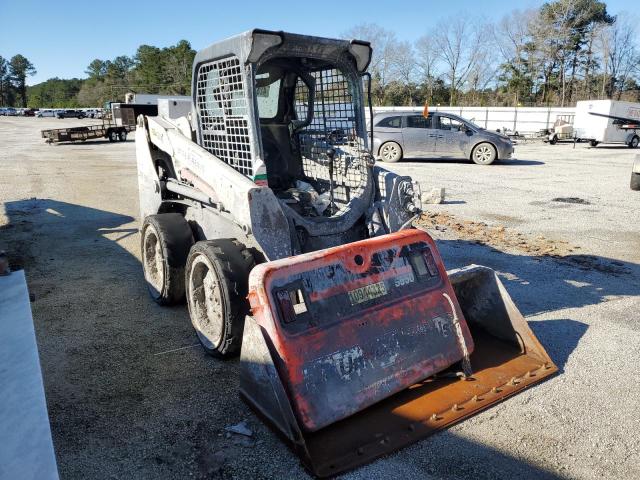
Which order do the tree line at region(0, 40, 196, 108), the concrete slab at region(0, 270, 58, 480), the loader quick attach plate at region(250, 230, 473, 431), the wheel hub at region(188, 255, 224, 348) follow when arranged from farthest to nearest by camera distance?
1. the tree line at region(0, 40, 196, 108)
2. the wheel hub at region(188, 255, 224, 348)
3. the loader quick attach plate at region(250, 230, 473, 431)
4. the concrete slab at region(0, 270, 58, 480)

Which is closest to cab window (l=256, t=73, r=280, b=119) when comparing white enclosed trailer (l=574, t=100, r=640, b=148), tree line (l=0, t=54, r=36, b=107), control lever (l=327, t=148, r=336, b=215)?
control lever (l=327, t=148, r=336, b=215)

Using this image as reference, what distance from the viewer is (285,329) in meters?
3.07

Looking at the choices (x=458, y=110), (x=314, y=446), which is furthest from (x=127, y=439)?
(x=458, y=110)

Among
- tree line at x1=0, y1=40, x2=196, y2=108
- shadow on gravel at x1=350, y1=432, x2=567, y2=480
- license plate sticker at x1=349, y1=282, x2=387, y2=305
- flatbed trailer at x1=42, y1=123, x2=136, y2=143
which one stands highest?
tree line at x1=0, y1=40, x2=196, y2=108

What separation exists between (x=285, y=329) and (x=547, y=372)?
2.01 metres

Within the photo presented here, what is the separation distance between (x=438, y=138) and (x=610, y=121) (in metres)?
11.7

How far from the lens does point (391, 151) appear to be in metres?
17.3

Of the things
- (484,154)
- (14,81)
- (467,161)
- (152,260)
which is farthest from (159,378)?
(14,81)

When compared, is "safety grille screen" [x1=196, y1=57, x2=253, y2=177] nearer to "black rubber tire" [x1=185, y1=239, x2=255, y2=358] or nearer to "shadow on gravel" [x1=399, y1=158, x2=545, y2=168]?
"black rubber tire" [x1=185, y1=239, x2=255, y2=358]

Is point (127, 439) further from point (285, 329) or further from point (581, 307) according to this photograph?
point (581, 307)

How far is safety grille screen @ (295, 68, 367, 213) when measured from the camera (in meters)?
4.68

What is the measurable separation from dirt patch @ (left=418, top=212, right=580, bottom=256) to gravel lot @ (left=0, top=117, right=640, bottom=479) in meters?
0.05

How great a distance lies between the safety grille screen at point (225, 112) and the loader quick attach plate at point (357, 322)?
1.27 metres

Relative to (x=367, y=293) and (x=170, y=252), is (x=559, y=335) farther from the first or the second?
(x=170, y=252)
